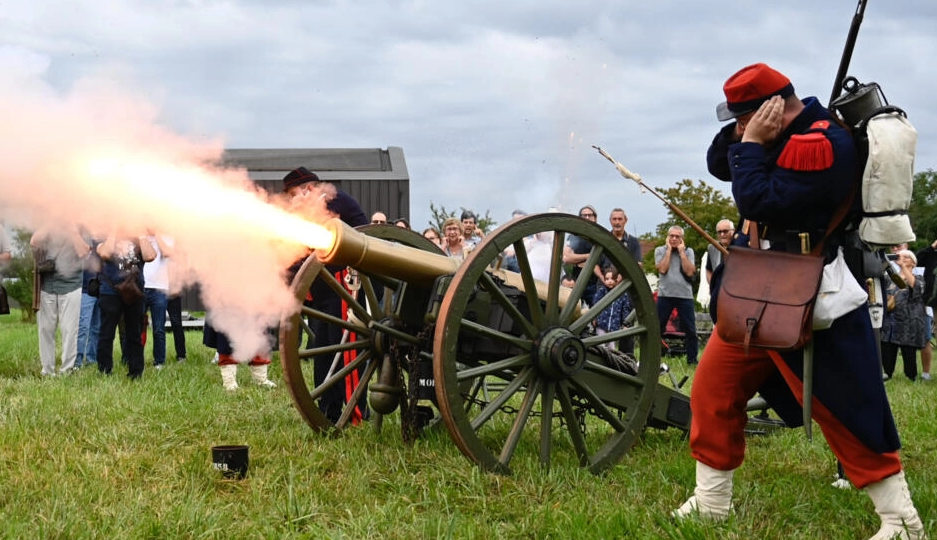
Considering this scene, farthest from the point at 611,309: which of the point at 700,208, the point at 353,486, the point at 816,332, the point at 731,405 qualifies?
the point at 700,208

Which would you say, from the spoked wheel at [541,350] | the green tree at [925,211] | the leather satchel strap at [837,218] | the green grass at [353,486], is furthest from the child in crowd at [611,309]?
the green tree at [925,211]

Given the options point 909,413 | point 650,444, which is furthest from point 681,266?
point 650,444

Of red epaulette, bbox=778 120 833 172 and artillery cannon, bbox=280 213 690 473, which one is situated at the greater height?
red epaulette, bbox=778 120 833 172

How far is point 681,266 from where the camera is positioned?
10.5 m

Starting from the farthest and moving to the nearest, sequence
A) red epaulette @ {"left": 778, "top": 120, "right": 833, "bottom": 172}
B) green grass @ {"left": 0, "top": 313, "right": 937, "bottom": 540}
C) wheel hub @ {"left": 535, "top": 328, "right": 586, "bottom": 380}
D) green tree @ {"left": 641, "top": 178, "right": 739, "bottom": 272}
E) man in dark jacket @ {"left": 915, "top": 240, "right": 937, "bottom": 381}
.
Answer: green tree @ {"left": 641, "top": 178, "right": 739, "bottom": 272} < man in dark jacket @ {"left": 915, "top": 240, "right": 937, "bottom": 381} < wheel hub @ {"left": 535, "top": 328, "right": 586, "bottom": 380} < green grass @ {"left": 0, "top": 313, "right": 937, "bottom": 540} < red epaulette @ {"left": 778, "top": 120, "right": 833, "bottom": 172}

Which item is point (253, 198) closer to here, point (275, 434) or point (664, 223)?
point (275, 434)

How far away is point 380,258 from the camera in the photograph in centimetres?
457

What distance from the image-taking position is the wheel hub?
15.1 ft

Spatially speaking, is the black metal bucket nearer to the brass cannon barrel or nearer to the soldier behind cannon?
the brass cannon barrel

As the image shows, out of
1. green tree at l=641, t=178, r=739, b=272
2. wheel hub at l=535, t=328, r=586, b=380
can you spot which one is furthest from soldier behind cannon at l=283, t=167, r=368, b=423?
green tree at l=641, t=178, r=739, b=272

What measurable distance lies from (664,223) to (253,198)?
76.5 ft

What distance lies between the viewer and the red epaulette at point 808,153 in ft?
11.0

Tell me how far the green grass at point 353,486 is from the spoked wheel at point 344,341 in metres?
0.23

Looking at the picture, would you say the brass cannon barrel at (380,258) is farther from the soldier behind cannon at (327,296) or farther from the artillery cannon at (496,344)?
the soldier behind cannon at (327,296)
